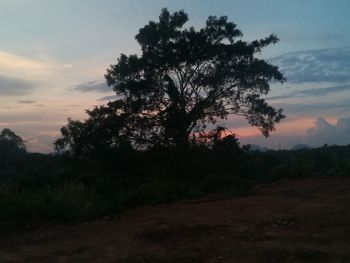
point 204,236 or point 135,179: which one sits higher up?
point 135,179

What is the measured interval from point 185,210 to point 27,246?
473cm

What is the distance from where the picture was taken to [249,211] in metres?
12.4

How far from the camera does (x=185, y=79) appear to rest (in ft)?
88.6

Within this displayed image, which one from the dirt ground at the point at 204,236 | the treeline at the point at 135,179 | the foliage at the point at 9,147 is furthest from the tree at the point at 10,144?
the dirt ground at the point at 204,236

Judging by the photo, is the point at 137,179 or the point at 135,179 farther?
the point at 137,179

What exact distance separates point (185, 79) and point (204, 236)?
1822cm

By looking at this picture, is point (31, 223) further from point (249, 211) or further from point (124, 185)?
point (124, 185)

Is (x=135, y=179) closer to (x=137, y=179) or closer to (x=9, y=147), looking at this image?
(x=137, y=179)

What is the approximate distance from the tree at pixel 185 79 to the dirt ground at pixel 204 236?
1229 centimetres

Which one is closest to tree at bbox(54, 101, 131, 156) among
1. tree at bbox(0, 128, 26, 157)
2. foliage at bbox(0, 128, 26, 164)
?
foliage at bbox(0, 128, 26, 164)

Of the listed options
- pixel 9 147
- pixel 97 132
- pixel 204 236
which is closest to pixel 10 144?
pixel 9 147

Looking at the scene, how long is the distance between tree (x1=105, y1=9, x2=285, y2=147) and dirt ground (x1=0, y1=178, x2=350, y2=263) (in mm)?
12291

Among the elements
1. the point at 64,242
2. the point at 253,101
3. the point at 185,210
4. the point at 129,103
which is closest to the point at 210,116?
the point at 253,101

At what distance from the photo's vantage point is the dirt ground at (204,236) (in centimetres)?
787
